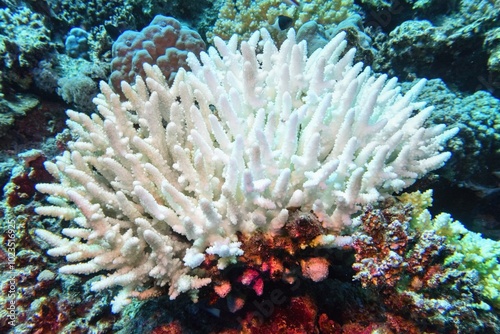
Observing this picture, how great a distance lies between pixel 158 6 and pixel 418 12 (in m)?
5.78

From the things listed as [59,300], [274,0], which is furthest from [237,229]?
[274,0]

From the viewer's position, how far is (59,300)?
2.96 m

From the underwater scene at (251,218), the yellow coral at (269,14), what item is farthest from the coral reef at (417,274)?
the yellow coral at (269,14)

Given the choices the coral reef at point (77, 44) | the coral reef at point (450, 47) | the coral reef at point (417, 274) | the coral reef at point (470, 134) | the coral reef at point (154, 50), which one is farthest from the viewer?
the coral reef at point (77, 44)

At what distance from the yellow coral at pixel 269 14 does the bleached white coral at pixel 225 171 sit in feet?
11.1

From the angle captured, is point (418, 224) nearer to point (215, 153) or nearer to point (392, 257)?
point (392, 257)

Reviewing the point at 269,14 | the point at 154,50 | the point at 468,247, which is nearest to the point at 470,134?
the point at 468,247

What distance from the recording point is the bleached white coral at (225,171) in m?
2.00

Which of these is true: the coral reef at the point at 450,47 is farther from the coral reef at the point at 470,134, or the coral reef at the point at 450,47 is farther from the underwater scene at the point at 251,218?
the underwater scene at the point at 251,218

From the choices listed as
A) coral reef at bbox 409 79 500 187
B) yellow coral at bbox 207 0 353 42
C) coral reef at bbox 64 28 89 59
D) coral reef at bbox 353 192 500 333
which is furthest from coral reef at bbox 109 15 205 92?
coral reef at bbox 409 79 500 187

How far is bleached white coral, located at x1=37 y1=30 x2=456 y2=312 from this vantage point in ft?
6.56

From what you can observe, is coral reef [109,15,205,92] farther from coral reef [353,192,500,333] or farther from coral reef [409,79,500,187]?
coral reef [409,79,500,187]

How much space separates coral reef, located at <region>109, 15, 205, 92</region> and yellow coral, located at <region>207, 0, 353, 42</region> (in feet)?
4.01

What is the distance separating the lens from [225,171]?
218 cm
